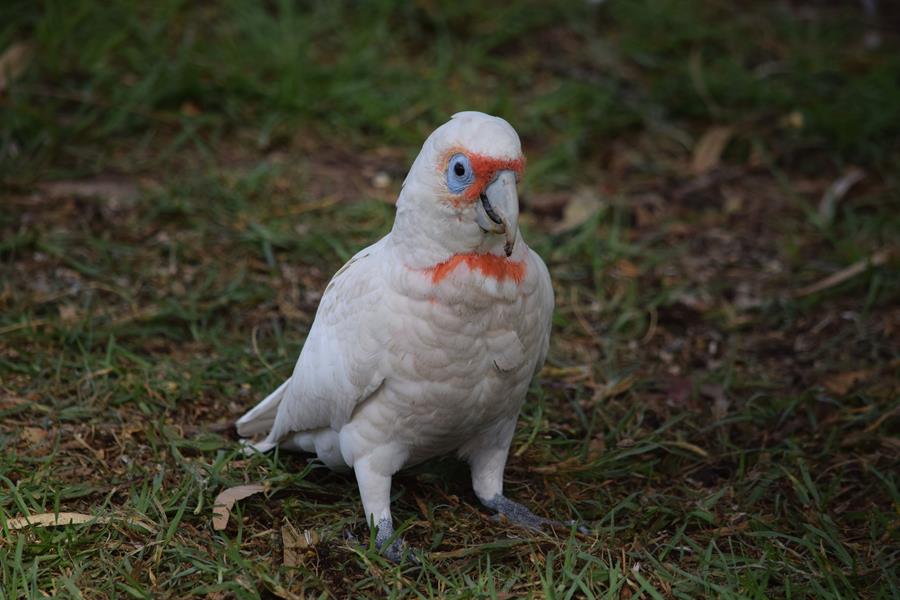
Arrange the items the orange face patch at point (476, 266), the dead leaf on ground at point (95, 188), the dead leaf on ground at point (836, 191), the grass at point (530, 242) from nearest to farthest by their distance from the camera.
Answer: the orange face patch at point (476, 266) → the grass at point (530, 242) → the dead leaf on ground at point (95, 188) → the dead leaf on ground at point (836, 191)

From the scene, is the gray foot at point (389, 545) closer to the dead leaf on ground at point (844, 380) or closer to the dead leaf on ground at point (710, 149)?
the dead leaf on ground at point (844, 380)

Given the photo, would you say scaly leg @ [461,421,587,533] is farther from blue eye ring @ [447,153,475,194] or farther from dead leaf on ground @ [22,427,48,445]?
dead leaf on ground @ [22,427,48,445]

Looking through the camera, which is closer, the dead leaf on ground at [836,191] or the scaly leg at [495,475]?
the scaly leg at [495,475]

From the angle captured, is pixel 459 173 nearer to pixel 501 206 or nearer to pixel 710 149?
pixel 501 206

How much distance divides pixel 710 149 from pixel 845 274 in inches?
48.5

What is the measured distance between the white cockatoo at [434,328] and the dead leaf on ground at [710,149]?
2.62m

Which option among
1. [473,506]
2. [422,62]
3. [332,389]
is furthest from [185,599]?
[422,62]

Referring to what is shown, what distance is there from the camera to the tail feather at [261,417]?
327 cm

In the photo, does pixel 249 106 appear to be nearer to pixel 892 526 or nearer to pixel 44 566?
pixel 44 566

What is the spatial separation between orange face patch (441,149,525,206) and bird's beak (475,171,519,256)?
0.01m

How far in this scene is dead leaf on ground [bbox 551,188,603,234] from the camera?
4.79 m

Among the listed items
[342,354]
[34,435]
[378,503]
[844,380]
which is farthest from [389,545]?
[844,380]

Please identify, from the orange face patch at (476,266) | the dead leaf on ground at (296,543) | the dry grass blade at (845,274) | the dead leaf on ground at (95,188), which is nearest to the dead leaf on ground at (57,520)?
the dead leaf on ground at (296,543)

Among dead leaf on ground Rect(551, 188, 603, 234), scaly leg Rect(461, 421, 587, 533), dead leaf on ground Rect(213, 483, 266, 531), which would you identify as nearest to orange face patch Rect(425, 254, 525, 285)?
scaly leg Rect(461, 421, 587, 533)
